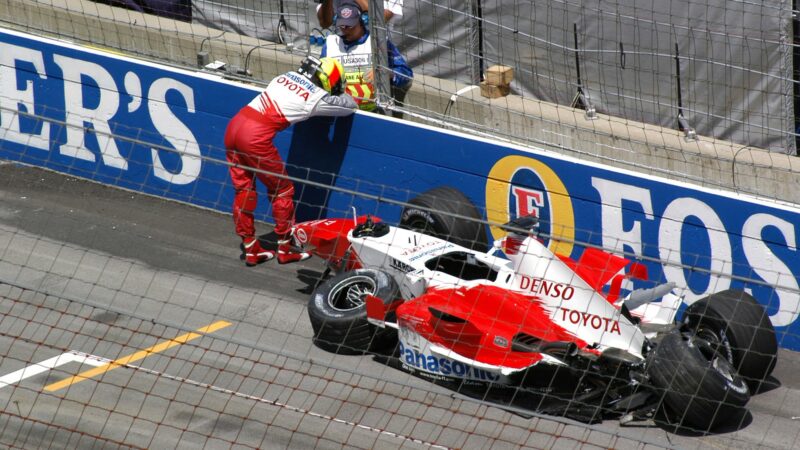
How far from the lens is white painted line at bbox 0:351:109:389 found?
27.4ft

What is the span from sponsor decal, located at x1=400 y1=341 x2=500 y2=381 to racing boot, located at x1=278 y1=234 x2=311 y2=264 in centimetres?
261

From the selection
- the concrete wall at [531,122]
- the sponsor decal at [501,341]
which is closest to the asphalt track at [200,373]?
the sponsor decal at [501,341]

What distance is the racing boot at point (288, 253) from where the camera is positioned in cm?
1077

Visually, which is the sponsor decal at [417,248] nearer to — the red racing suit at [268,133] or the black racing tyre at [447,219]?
the black racing tyre at [447,219]

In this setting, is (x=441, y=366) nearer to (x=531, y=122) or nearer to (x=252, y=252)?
(x=252, y=252)

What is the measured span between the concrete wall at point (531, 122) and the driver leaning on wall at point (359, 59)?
326 millimetres

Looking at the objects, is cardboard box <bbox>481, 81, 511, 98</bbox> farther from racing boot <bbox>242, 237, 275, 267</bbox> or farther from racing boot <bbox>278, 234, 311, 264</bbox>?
racing boot <bbox>242, 237, 275, 267</bbox>

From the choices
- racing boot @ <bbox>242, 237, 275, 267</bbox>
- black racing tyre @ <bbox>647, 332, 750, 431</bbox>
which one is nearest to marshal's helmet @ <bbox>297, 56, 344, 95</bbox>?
racing boot @ <bbox>242, 237, 275, 267</bbox>

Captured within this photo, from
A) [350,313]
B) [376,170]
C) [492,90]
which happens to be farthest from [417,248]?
[492,90]

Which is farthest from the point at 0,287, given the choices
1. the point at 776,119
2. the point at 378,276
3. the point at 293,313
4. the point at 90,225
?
the point at 776,119

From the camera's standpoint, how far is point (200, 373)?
8547mm

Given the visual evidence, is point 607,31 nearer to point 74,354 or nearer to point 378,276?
point 378,276

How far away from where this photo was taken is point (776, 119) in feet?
38.2

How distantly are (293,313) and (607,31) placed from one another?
5158 mm
